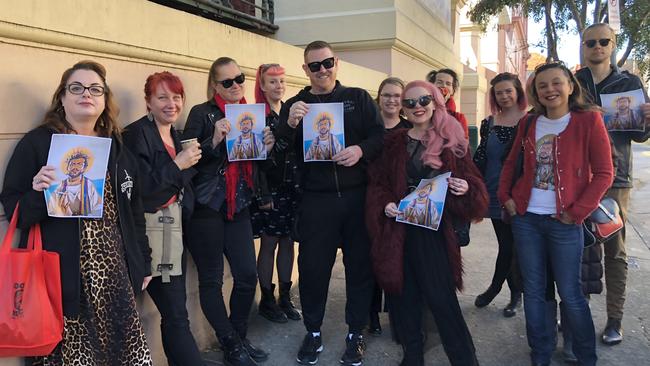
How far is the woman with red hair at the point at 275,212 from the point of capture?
375cm

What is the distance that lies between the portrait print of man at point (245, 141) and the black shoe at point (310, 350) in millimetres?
1414

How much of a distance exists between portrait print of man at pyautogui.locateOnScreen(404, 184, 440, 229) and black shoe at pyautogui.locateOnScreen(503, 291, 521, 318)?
1.85 meters

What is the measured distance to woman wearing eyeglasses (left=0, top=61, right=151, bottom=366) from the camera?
2287mm

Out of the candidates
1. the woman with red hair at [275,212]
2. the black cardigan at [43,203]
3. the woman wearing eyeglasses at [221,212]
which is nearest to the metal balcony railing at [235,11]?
the woman with red hair at [275,212]

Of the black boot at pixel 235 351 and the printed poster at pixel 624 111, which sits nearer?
the black boot at pixel 235 351

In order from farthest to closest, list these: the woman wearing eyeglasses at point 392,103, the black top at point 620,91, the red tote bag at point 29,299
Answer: the woman wearing eyeglasses at point 392,103, the black top at point 620,91, the red tote bag at point 29,299

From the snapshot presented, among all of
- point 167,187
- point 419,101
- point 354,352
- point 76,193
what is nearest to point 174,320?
point 167,187

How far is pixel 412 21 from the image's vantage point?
8391mm

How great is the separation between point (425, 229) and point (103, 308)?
6.21 feet

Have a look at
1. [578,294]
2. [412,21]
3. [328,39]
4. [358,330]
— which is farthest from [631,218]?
[358,330]

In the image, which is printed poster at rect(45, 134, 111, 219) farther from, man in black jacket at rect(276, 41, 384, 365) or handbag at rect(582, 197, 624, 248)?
handbag at rect(582, 197, 624, 248)

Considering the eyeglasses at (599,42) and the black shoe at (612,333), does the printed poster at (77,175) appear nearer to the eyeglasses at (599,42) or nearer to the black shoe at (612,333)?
the eyeglasses at (599,42)

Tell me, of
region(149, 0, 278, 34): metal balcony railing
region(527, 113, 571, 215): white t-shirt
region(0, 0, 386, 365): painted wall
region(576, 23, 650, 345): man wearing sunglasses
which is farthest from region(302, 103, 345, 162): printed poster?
region(149, 0, 278, 34): metal balcony railing

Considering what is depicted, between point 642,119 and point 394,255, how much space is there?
6.57 feet
